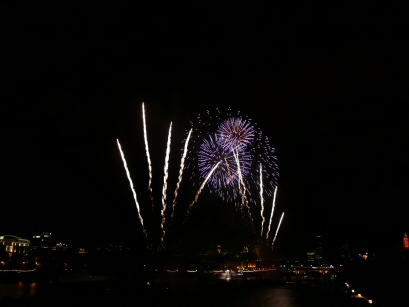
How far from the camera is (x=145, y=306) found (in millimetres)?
18781

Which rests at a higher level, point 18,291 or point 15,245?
point 15,245

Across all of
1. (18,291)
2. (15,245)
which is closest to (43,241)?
(15,245)

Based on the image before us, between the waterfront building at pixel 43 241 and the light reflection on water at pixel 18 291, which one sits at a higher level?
the waterfront building at pixel 43 241

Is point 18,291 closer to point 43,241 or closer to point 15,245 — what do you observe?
point 15,245

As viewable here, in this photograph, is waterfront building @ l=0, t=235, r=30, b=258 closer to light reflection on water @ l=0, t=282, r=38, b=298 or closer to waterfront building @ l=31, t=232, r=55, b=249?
waterfront building @ l=31, t=232, r=55, b=249

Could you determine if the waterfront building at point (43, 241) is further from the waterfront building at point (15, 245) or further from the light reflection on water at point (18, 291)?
the light reflection on water at point (18, 291)

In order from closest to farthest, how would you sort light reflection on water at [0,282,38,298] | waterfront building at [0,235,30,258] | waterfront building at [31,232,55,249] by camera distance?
light reflection on water at [0,282,38,298] < waterfront building at [0,235,30,258] < waterfront building at [31,232,55,249]

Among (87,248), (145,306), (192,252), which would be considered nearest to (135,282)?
(145,306)

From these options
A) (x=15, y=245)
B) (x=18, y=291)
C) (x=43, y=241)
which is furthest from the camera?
(x=43, y=241)

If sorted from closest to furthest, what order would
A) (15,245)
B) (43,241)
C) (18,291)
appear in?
(18,291)
(15,245)
(43,241)

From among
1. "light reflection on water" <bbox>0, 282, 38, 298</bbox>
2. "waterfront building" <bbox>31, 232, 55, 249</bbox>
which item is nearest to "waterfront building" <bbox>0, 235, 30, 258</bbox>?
"waterfront building" <bbox>31, 232, 55, 249</bbox>

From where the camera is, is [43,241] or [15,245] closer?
[15,245]

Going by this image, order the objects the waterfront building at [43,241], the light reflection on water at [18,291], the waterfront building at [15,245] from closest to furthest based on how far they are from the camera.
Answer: the light reflection on water at [18,291] < the waterfront building at [15,245] < the waterfront building at [43,241]

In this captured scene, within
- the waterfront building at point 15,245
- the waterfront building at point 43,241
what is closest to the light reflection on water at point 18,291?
the waterfront building at point 15,245
